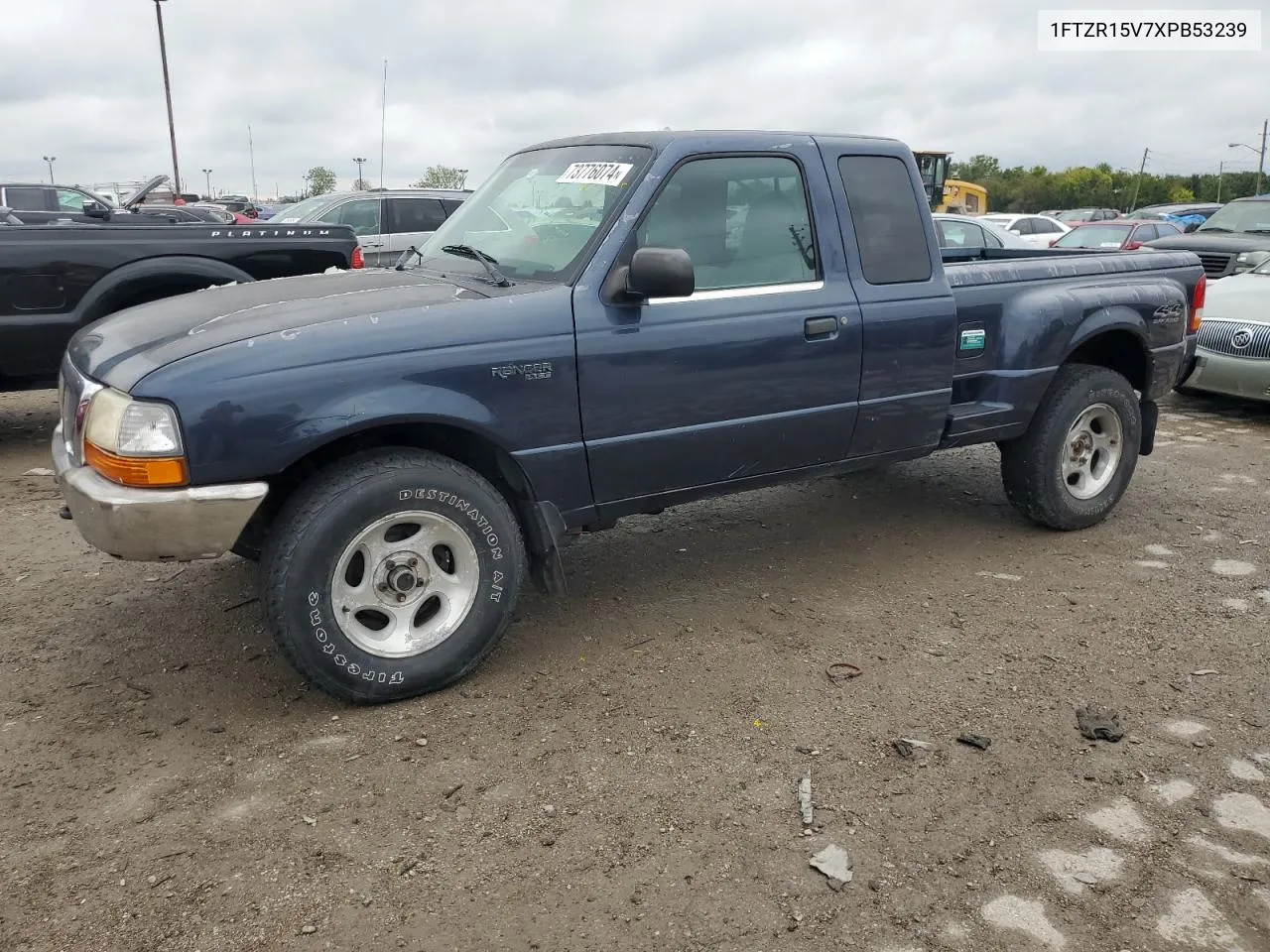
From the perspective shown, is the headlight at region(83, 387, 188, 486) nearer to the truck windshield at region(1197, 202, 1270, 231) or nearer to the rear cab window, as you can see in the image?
the rear cab window

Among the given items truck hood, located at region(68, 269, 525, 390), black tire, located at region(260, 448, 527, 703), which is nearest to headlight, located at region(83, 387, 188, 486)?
truck hood, located at region(68, 269, 525, 390)

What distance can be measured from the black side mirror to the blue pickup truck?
13 millimetres

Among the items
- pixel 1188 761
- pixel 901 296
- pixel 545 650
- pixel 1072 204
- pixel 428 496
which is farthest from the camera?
pixel 1072 204

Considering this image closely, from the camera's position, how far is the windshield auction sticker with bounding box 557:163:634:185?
12.4 feet

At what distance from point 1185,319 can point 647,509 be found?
339 centimetres

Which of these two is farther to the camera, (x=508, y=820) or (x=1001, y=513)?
(x=1001, y=513)

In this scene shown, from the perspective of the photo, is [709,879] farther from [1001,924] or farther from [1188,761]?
[1188,761]

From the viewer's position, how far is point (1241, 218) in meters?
13.8

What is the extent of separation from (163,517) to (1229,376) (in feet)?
25.3

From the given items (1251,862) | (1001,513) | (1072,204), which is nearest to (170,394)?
(1251,862)

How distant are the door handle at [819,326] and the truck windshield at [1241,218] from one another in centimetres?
1233

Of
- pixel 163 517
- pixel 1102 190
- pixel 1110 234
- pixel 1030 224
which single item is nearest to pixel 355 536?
pixel 163 517

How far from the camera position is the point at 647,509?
3.88m

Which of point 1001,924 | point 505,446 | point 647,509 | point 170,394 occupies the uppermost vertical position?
point 170,394
